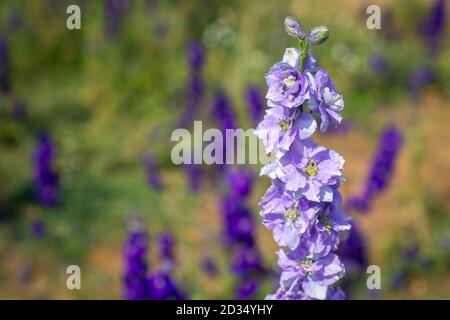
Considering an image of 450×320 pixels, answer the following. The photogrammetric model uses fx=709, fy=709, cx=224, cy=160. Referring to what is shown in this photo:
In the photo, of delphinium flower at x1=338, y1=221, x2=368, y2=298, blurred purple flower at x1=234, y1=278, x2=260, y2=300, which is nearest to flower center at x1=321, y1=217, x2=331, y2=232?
blurred purple flower at x1=234, y1=278, x2=260, y2=300

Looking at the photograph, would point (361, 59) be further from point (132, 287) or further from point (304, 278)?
point (304, 278)

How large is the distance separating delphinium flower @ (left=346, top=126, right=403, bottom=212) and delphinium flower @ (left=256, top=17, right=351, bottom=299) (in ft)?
7.66

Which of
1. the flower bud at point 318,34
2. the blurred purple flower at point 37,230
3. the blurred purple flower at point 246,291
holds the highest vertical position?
the flower bud at point 318,34

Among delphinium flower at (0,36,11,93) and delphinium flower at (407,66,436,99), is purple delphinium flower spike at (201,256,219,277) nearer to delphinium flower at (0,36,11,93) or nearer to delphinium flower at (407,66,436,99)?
delphinium flower at (407,66,436,99)

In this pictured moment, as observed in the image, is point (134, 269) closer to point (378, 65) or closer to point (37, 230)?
point (37, 230)

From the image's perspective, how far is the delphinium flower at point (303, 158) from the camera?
83.1 inches

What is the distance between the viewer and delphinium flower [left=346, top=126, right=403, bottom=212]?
4.47m

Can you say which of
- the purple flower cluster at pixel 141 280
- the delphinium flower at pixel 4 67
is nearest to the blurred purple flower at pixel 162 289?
the purple flower cluster at pixel 141 280

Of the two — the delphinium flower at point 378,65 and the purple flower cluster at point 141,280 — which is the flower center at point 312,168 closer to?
the purple flower cluster at point 141,280

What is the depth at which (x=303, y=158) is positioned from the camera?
2146mm

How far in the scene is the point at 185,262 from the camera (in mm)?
4980

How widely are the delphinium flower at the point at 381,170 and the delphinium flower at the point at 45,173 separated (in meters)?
2.23

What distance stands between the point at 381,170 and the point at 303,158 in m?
2.53
